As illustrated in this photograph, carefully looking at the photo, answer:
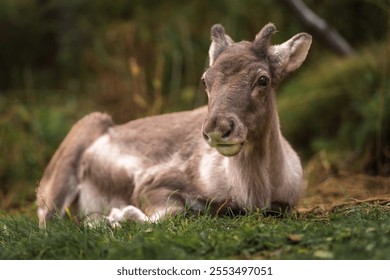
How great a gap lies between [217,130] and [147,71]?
8068mm

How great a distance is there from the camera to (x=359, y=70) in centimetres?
1173

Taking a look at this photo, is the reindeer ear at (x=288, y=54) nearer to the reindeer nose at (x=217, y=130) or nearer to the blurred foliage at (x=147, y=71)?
the reindeer nose at (x=217, y=130)

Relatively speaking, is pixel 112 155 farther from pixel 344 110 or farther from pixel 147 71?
pixel 147 71

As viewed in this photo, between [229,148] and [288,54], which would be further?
[288,54]

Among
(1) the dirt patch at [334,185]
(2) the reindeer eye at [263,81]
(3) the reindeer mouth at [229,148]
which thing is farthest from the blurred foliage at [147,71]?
(3) the reindeer mouth at [229,148]

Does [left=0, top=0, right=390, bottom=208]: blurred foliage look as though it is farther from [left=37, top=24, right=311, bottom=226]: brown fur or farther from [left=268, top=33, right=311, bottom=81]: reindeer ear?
[left=268, top=33, right=311, bottom=81]: reindeer ear

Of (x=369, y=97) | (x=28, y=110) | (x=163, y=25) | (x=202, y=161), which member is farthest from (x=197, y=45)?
(x=202, y=161)

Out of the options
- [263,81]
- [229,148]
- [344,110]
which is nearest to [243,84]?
[263,81]

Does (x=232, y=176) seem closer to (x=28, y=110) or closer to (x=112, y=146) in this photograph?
(x=112, y=146)

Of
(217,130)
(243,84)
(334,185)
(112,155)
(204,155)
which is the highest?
(243,84)

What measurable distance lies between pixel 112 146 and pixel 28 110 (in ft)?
16.2

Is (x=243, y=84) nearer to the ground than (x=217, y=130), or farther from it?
farther from it

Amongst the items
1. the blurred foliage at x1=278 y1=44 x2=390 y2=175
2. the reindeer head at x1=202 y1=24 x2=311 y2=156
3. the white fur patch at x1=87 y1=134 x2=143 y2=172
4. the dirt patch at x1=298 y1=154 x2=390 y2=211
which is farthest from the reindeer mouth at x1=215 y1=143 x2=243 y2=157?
the blurred foliage at x1=278 y1=44 x2=390 y2=175

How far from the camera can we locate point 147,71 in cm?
1435
